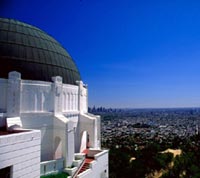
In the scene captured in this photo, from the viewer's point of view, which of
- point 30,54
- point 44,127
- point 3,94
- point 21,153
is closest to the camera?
point 21,153

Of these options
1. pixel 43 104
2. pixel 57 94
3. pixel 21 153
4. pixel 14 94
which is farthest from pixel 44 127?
pixel 21 153

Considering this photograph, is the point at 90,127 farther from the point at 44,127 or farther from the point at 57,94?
the point at 44,127

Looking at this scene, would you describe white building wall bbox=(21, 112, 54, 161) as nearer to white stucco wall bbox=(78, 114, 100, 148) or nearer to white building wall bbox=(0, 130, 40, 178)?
white building wall bbox=(0, 130, 40, 178)

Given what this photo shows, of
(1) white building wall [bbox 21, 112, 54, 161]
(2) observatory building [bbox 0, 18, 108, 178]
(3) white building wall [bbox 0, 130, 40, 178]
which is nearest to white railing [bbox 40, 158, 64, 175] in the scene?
(2) observatory building [bbox 0, 18, 108, 178]

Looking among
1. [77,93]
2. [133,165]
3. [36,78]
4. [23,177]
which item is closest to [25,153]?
[23,177]

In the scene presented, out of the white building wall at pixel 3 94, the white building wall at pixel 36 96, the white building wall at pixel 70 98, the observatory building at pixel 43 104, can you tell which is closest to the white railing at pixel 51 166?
the observatory building at pixel 43 104
